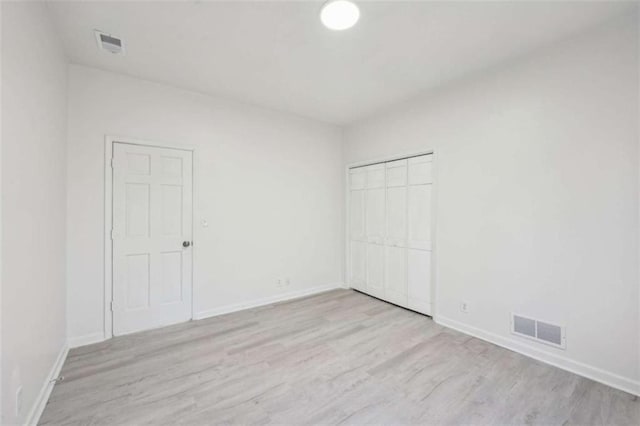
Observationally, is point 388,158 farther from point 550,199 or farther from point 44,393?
point 44,393

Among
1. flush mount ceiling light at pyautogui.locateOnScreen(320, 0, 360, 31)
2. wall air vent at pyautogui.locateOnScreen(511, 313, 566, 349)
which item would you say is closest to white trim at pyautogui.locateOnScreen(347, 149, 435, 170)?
flush mount ceiling light at pyautogui.locateOnScreen(320, 0, 360, 31)

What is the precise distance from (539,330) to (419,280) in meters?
1.30

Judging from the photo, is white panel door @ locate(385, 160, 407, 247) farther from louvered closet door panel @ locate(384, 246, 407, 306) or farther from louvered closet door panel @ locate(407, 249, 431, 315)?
louvered closet door panel @ locate(407, 249, 431, 315)

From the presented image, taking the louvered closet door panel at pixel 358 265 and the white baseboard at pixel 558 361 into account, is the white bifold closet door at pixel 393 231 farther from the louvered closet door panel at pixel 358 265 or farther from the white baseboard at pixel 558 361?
the white baseboard at pixel 558 361

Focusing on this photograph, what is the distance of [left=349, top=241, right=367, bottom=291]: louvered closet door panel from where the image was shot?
442 cm

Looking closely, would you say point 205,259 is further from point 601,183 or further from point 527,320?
point 601,183

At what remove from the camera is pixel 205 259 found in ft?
11.2

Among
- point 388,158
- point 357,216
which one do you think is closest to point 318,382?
point 357,216

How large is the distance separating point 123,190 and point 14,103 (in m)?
1.57

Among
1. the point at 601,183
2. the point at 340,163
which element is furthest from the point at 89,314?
the point at 601,183

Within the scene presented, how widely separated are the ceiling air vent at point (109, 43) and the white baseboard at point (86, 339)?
275cm

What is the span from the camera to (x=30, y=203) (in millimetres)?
1692

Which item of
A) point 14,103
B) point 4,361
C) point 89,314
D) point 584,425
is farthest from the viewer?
point 89,314

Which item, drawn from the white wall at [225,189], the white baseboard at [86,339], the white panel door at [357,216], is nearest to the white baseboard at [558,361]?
the white panel door at [357,216]
